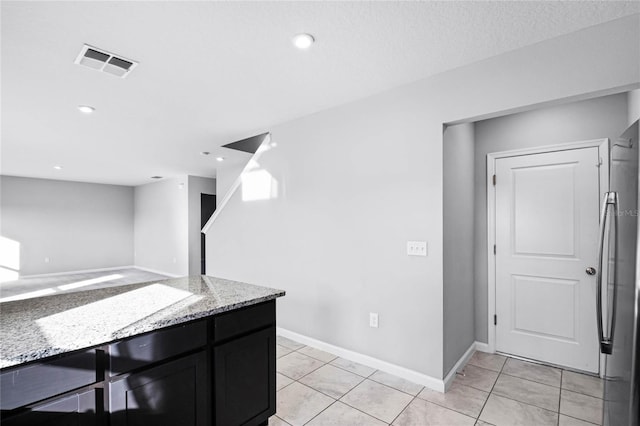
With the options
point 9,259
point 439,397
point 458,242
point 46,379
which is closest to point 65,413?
point 46,379

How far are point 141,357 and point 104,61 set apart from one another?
2152mm

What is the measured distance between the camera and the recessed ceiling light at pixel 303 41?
2.11 m

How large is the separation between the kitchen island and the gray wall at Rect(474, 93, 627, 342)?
2424mm

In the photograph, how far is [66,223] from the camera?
8.72 metres

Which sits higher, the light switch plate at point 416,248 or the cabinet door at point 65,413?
the light switch plate at point 416,248

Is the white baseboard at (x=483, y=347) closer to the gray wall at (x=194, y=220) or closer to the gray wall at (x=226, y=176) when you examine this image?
the gray wall at (x=226, y=176)

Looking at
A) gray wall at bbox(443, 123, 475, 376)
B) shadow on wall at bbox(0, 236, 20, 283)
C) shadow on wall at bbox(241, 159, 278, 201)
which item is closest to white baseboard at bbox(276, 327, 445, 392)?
gray wall at bbox(443, 123, 475, 376)

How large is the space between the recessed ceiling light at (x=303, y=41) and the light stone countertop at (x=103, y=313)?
1650mm

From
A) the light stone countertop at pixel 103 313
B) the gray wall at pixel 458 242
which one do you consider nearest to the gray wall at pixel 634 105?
the gray wall at pixel 458 242

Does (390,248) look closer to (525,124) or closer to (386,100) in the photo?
(386,100)

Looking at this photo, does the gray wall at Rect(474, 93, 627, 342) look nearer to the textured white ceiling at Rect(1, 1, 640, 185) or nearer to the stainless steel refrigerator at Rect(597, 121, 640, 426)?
the textured white ceiling at Rect(1, 1, 640, 185)

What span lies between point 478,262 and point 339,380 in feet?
6.21

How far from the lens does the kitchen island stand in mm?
1182

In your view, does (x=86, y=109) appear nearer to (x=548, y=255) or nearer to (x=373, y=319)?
(x=373, y=319)
